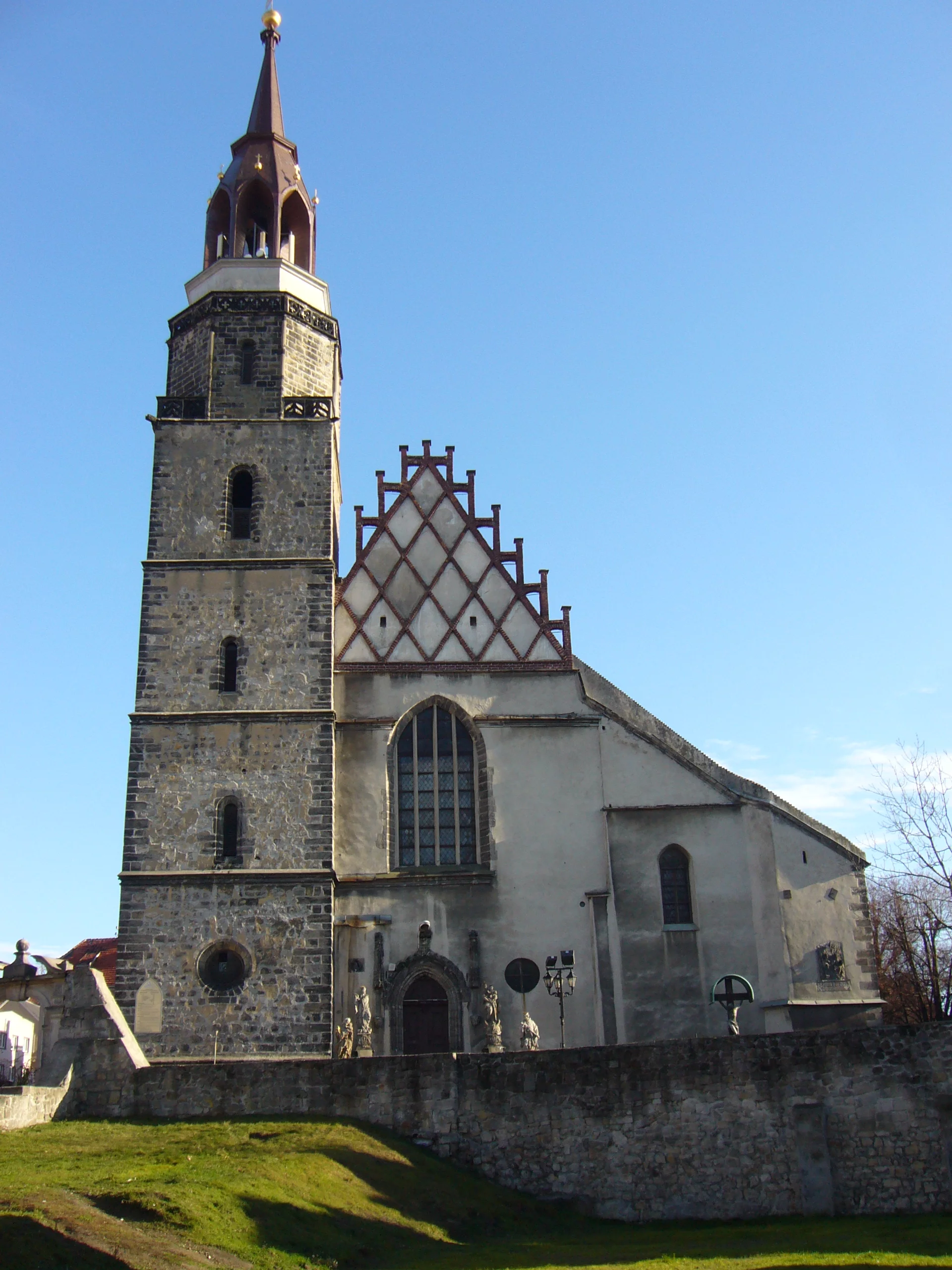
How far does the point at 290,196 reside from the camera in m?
29.5

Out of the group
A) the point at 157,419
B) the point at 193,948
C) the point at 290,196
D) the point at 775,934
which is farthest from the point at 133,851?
the point at 290,196

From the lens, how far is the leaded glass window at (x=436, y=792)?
24.9 metres

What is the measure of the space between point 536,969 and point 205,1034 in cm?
619

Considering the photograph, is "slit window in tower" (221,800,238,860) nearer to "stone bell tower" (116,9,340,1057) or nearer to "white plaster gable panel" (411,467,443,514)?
"stone bell tower" (116,9,340,1057)

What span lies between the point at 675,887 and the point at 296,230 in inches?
677

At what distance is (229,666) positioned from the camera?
82.2ft

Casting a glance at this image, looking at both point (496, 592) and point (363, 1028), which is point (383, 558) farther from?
point (363, 1028)

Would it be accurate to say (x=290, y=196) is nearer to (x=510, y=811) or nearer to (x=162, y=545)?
(x=162, y=545)

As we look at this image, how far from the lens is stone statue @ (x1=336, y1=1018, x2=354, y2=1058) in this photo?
21.8 m

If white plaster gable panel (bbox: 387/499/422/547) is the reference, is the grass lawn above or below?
below

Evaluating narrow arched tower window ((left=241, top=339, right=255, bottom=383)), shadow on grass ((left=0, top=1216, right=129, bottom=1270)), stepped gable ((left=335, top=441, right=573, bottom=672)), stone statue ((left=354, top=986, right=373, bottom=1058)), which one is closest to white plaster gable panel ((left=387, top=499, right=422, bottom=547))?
stepped gable ((left=335, top=441, right=573, bottom=672))

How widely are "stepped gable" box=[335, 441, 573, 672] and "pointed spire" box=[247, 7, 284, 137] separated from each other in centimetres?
915

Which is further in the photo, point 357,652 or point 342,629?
point 342,629

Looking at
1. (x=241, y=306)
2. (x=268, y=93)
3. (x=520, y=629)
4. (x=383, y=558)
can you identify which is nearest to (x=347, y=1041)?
(x=520, y=629)
